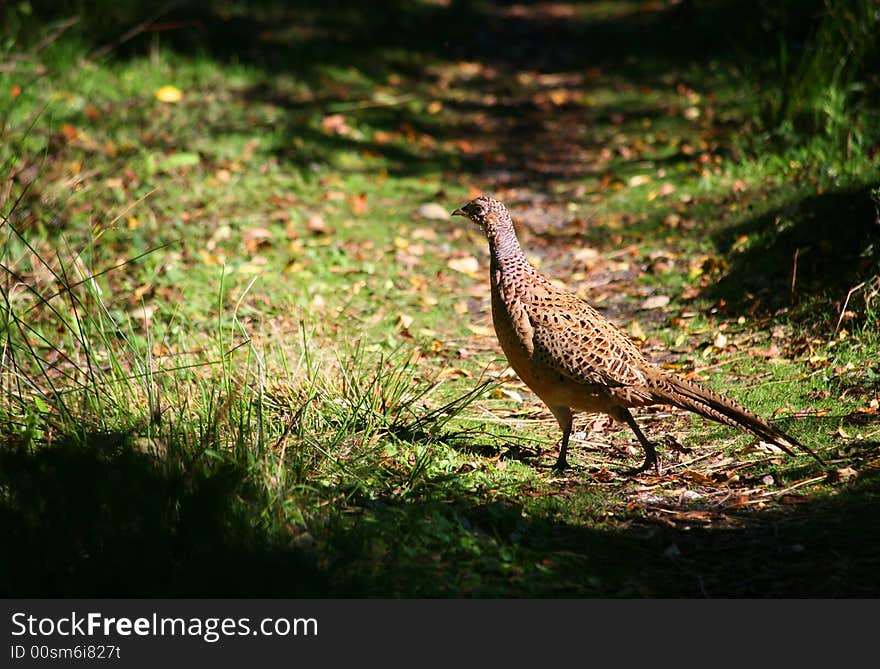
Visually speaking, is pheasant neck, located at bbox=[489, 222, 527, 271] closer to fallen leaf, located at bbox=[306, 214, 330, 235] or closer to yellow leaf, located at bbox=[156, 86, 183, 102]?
fallen leaf, located at bbox=[306, 214, 330, 235]

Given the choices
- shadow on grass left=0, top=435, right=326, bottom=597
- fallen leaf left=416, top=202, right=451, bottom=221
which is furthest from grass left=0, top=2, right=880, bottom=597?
fallen leaf left=416, top=202, right=451, bottom=221

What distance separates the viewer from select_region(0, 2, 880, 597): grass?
11.5ft

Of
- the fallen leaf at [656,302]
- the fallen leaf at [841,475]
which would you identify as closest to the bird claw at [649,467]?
Result: the fallen leaf at [841,475]

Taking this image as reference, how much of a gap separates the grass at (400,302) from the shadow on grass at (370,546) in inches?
0.5

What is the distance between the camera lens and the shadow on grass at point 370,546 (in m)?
3.28

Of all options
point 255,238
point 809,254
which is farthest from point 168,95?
point 809,254

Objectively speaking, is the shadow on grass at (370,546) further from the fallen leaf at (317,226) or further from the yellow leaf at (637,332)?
the fallen leaf at (317,226)

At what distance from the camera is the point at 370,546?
3.47 meters

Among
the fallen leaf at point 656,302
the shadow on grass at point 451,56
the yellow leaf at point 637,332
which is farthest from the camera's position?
the shadow on grass at point 451,56

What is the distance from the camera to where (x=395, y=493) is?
4.05 m

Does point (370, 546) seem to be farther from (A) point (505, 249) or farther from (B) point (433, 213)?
(B) point (433, 213)

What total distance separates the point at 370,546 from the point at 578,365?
1400mm

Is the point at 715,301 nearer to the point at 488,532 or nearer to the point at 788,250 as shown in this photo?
the point at 788,250

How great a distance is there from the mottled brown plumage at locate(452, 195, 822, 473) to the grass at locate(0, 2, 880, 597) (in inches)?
12.5
